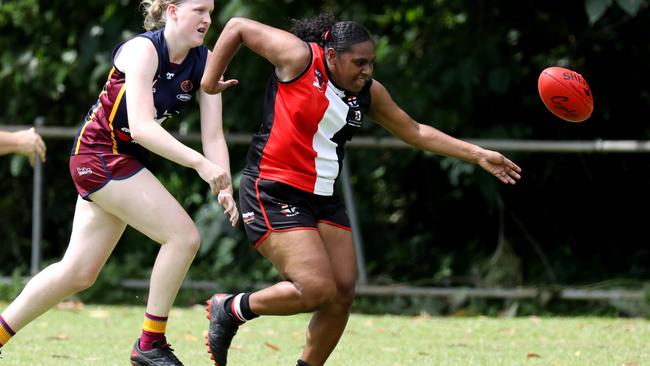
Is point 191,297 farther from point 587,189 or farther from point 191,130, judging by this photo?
point 587,189

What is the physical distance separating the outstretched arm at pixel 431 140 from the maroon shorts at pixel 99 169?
1206mm

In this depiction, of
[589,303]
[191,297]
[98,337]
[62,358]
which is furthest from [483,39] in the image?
Result: [62,358]

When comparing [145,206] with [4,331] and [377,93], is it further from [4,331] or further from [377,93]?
[377,93]

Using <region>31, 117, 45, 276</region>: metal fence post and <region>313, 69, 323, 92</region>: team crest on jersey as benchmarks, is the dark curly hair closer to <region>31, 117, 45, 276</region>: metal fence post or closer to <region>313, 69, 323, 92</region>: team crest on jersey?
<region>313, 69, 323, 92</region>: team crest on jersey

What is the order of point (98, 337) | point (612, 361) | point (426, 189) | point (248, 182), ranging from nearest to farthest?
1. point (248, 182)
2. point (612, 361)
3. point (98, 337)
4. point (426, 189)

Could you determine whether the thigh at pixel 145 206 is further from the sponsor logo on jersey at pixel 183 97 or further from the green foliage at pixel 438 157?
the green foliage at pixel 438 157

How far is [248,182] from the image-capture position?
5.03m

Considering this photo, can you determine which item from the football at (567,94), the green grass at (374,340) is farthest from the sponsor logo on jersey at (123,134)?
the football at (567,94)

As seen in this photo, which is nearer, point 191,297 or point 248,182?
point 248,182

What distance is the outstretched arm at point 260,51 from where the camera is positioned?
485 cm

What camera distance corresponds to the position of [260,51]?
494 centimetres

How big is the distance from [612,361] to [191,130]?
4.51m

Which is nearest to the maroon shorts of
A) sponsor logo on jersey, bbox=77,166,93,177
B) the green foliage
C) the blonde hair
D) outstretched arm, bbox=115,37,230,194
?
sponsor logo on jersey, bbox=77,166,93,177

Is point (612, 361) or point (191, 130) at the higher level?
point (612, 361)
